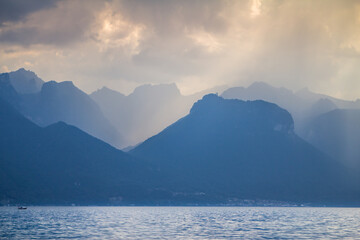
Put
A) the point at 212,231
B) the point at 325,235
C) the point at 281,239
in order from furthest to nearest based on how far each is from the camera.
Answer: the point at 212,231, the point at 325,235, the point at 281,239

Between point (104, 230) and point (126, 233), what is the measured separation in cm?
1071

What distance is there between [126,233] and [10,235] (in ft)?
90.3

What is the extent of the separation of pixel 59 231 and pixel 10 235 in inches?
662

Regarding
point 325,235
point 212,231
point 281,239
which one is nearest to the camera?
point 281,239

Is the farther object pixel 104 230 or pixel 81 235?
pixel 104 230

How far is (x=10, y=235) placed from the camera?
11525cm

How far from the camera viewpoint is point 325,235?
404 ft

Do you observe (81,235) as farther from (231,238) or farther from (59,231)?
(231,238)

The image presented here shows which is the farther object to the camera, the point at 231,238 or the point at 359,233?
the point at 359,233

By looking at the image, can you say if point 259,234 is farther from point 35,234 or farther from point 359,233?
point 35,234

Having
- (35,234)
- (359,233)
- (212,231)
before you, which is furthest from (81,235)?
(359,233)

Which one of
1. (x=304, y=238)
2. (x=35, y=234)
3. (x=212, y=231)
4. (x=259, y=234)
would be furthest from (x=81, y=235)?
(x=304, y=238)

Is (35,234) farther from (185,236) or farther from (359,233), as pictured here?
(359,233)

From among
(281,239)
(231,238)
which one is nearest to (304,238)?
(281,239)
